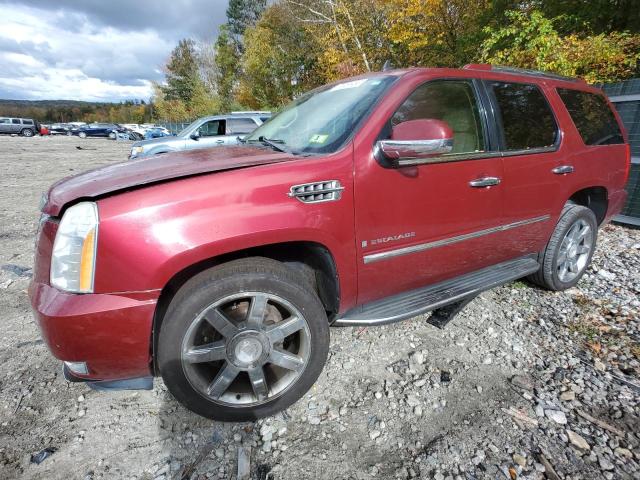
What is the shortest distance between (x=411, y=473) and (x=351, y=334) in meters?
1.16

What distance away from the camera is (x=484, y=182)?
2404 mm

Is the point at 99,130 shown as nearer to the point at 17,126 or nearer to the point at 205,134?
the point at 17,126

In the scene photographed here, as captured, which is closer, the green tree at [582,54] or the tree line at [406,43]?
the green tree at [582,54]

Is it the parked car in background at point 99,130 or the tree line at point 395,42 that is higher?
the tree line at point 395,42

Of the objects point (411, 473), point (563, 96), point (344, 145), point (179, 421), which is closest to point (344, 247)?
point (344, 145)

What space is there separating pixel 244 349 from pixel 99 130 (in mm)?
45616

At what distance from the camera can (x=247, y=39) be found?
3241 centimetres

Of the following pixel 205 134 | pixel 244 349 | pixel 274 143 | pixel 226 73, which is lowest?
pixel 244 349

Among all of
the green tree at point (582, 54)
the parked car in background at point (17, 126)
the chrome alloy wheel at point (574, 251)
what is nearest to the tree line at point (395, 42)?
the green tree at point (582, 54)

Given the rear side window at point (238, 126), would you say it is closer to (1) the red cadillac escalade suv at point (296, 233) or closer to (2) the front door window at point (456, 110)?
(1) the red cadillac escalade suv at point (296, 233)

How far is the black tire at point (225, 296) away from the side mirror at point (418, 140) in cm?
87

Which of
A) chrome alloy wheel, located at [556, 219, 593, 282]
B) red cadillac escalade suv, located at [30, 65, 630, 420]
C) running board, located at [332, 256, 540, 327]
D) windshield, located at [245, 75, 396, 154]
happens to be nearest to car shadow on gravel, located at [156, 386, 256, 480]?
red cadillac escalade suv, located at [30, 65, 630, 420]

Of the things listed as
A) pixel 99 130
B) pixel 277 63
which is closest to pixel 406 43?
pixel 277 63

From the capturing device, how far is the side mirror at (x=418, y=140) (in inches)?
72.3
